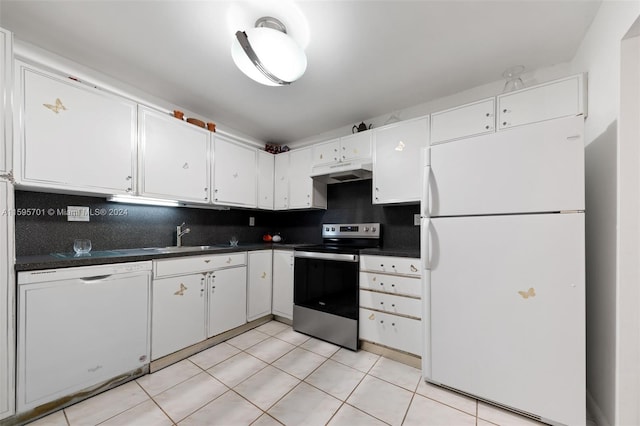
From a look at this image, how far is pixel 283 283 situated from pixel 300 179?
1274 millimetres

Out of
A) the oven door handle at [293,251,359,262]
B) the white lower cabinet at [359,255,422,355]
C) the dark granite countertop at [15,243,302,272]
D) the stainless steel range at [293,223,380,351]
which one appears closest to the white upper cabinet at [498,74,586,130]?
the white lower cabinet at [359,255,422,355]

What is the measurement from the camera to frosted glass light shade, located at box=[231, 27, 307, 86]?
4.72ft

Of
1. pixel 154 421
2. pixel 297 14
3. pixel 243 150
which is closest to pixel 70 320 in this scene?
pixel 154 421

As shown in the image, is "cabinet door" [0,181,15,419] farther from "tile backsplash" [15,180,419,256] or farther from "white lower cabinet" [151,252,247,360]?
"white lower cabinet" [151,252,247,360]

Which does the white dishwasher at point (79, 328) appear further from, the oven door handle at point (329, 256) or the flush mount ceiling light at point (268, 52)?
the flush mount ceiling light at point (268, 52)

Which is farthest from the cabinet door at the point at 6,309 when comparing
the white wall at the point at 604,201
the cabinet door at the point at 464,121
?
the white wall at the point at 604,201

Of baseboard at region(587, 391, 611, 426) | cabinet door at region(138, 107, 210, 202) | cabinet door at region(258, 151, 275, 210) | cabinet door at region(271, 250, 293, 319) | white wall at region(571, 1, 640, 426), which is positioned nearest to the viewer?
white wall at region(571, 1, 640, 426)

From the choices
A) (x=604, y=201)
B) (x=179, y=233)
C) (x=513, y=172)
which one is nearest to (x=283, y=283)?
(x=179, y=233)

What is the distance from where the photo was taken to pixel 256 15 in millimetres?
1508

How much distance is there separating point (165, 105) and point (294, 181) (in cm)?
156

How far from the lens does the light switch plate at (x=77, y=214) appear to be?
1.96m

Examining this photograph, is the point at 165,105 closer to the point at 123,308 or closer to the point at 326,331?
the point at 123,308

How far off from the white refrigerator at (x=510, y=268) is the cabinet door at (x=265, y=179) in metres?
2.06

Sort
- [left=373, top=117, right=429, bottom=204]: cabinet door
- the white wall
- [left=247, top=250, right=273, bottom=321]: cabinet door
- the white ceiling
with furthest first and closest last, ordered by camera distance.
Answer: [left=247, top=250, right=273, bottom=321]: cabinet door → [left=373, top=117, right=429, bottom=204]: cabinet door → the white ceiling → the white wall
